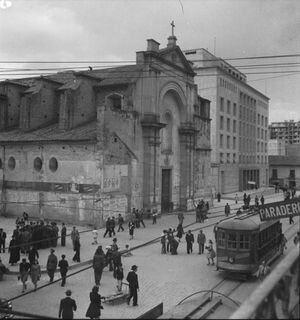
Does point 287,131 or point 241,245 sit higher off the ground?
point 287,131

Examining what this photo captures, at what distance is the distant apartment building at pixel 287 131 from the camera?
14612 centimetres

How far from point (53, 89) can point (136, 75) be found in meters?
8.84

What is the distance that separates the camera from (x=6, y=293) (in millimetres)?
15562

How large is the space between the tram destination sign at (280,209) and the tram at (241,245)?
282 centimetres

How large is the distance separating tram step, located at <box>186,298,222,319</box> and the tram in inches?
321

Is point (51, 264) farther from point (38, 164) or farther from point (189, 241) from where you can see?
point (38, 164)

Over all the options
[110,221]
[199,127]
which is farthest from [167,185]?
[110,221]

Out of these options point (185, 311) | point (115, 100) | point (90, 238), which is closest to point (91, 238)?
point (90, 238)

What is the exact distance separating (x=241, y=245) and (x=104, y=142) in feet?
50.8

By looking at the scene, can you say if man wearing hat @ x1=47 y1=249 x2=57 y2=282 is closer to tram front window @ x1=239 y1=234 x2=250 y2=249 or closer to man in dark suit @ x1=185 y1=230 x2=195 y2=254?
tram front window @ x1=239 y1=234 x2=250 y2=249

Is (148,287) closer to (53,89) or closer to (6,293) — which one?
(6,293)

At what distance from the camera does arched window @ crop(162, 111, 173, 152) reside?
39125 millimetres

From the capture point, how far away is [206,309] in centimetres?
868

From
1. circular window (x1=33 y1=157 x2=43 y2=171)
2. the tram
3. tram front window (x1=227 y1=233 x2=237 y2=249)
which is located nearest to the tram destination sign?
the tram
